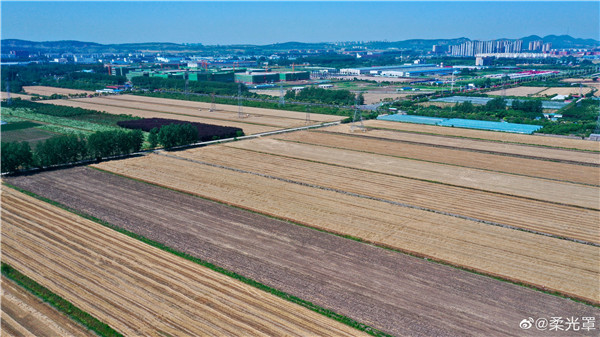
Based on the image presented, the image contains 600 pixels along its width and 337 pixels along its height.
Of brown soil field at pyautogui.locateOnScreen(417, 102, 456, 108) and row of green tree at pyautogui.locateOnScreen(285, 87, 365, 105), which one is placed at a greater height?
row of green tree at pyautogui.locateOnScreen(285, 87, 365, 105)

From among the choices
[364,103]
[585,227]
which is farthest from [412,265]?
[364,103]

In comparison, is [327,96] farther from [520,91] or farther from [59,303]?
[59,303]

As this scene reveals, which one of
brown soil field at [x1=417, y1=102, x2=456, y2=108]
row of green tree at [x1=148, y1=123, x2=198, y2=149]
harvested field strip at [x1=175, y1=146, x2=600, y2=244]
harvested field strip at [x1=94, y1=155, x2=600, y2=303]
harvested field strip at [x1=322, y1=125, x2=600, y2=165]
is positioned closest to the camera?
harvested field strip at [x1=94, y1=155, x2=600, y2=303]

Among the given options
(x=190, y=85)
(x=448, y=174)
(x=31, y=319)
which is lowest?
(x=31, y=319)

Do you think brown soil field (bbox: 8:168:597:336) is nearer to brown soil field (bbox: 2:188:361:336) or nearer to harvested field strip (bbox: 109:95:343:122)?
brown soil field (bbox: 2:188:361:336)

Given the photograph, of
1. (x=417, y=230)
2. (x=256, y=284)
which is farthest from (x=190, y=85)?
(x=256, y=284)

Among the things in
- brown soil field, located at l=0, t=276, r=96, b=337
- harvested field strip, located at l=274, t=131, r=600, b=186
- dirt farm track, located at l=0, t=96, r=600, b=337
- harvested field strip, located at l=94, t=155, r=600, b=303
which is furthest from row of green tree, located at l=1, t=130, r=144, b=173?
brown soil field, located at l=0, t=276, r=96, b=337

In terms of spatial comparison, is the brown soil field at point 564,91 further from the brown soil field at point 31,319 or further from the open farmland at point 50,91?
the open farmland at point 50,91
